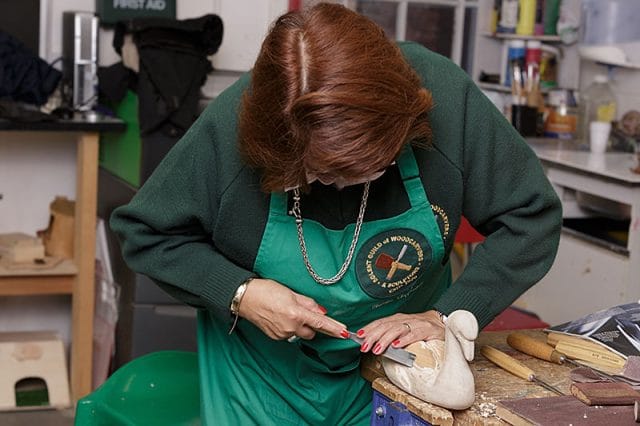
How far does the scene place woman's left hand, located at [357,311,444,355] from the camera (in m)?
1.64

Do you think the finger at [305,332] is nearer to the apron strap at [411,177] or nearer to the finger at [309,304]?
the finger at [309,304]

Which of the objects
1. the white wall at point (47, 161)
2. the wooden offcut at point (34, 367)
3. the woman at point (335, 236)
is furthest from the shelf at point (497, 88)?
the woman at point (335, 236)

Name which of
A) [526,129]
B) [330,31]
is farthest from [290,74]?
[526,129]

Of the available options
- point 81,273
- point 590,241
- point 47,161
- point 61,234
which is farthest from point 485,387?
point 47,161

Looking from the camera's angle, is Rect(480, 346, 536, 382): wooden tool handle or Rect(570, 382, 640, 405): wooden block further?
Rect(480, 346, 536, 382): wooden tool handle

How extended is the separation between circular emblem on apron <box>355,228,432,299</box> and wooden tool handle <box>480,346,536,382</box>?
179mm

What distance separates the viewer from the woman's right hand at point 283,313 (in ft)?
5.54

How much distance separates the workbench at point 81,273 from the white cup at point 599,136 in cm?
161

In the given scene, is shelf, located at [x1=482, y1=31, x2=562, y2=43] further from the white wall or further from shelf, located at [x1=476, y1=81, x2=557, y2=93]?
the white wall

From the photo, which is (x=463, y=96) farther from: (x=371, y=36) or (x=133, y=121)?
(x=133, y=121)

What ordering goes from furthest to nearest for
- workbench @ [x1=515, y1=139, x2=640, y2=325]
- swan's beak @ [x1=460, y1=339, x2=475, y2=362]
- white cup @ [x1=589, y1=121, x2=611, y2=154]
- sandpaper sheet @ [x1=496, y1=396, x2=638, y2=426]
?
white cup @ [x1=589, y1=121, x2=611, y2=154], workbench @ [x1=515, y1=139, x2=640, y2=325], swan's beak @ [x1=460, y1=339, x2=475, y2=362], sandpaper sheet @ [x1=496, y1=396, x2=638, y2=426]

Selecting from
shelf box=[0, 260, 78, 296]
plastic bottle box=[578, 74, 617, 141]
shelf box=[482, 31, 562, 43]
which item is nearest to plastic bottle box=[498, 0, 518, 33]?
shelf box=[482, 31, 562, 43]

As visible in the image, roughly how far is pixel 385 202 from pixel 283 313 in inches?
9.8

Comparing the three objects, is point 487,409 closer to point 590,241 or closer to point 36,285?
point 590,241
